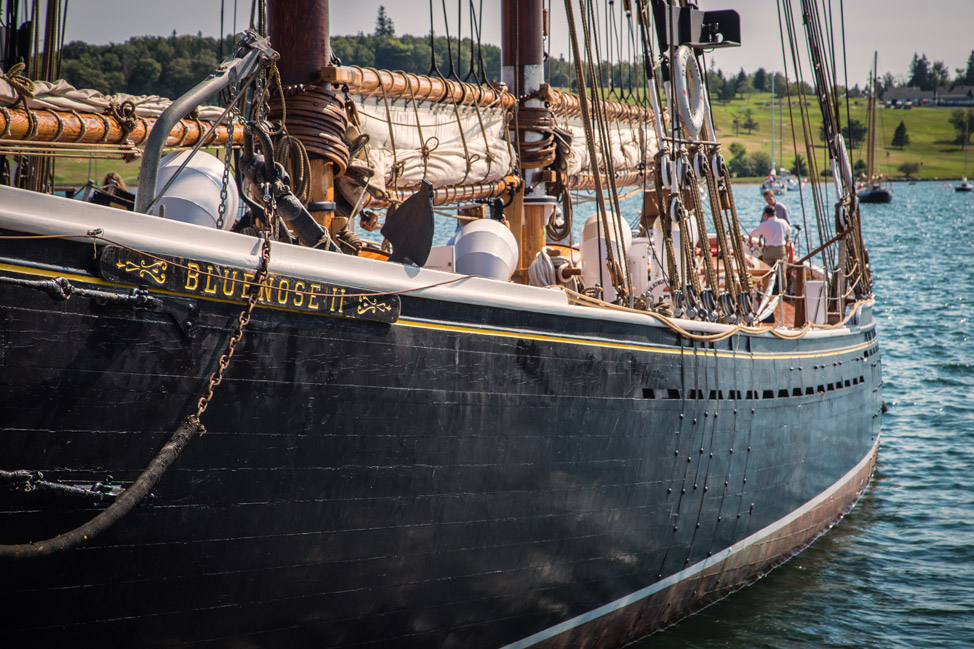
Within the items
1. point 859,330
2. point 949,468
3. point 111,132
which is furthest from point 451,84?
point 949,468

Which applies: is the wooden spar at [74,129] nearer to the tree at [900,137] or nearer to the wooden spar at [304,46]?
the wooden spar at [304,46]

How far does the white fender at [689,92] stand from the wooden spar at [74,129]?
3473 millimetres

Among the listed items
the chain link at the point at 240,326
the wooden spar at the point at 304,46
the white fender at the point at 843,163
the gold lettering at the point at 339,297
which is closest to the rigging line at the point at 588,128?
the wooden spar at the point at 304,46

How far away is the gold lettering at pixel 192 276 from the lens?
410 centimetres

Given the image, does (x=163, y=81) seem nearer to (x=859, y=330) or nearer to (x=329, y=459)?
(x=329, y=459)

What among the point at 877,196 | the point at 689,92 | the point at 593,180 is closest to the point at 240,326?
the point at 689,92

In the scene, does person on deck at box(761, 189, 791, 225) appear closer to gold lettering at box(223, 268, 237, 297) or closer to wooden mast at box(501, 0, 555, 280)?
wooden mast at box(501, 0, 555, 280)

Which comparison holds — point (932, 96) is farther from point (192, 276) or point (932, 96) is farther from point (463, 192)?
point (192, 276)

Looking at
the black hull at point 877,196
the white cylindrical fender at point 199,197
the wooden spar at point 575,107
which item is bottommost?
the white cylindrical fender at point 199,197

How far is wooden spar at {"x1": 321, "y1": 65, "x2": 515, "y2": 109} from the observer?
647 cm

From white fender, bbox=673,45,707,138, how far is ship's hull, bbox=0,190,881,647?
70.5 inches

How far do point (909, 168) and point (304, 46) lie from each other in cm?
15029

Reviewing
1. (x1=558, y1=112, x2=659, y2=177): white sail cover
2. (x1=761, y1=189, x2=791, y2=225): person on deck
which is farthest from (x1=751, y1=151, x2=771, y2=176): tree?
(x1=558, y1=112, x2=659, y2=177): white sail cover

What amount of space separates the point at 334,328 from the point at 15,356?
142 centimetres
